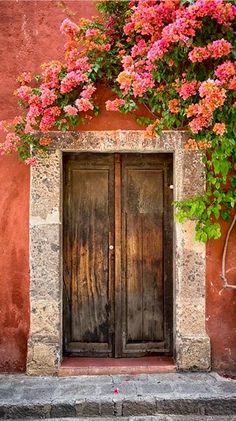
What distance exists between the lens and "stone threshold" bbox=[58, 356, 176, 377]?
4867 millimetres

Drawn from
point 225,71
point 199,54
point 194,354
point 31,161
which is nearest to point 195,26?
point 199,54

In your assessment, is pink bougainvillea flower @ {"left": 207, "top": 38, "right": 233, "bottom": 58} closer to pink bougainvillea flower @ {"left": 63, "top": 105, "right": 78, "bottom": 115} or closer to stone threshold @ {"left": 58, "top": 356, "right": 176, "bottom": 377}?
pink bougainvillea flower @ {"left": 63, "top": 105, "right": 78, "bottom": 115}

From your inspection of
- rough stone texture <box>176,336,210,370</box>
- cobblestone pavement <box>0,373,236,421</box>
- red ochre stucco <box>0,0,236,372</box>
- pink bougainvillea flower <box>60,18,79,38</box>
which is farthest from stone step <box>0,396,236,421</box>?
pink bougainvillea flower <box>60,18,79,38</box>

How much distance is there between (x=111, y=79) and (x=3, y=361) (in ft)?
9.84

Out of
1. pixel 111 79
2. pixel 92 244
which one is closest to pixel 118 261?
pixel 92 244

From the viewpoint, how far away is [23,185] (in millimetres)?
4973

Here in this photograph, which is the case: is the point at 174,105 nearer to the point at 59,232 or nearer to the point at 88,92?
the point at 88,92

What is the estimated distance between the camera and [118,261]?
5.22 metres

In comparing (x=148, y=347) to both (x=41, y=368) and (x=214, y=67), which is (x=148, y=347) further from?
(x=214, y=67)

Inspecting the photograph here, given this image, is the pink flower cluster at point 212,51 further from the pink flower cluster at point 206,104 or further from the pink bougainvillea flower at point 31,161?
the pink bougainvillea flower at point 31,161

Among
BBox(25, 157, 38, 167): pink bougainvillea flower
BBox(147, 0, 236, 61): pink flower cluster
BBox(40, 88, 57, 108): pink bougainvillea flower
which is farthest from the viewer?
BBox(25, 157, 38, 167): pink bougainvillea flower

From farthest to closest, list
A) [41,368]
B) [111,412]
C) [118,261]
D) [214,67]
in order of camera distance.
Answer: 1. [118,261]
2. [41,368]
3. [214,67]
4. [111,412]

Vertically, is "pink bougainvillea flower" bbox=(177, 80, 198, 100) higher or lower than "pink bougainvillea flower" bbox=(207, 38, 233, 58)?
lower

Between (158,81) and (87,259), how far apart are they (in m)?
1.98
